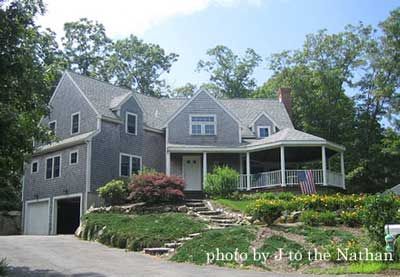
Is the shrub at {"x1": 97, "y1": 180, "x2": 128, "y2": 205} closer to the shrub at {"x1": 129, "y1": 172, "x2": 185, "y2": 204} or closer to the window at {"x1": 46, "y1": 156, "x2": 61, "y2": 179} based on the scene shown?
the shrub at {"x1": 129, "y1": 172, "x2": 185, "y2": 204}

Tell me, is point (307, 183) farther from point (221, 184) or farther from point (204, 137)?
point (204, 137)

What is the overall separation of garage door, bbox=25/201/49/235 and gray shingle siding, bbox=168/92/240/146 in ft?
25.2

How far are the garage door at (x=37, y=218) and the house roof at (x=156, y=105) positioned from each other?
6172 mm

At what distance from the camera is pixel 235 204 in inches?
875

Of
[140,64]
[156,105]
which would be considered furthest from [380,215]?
[140,64]

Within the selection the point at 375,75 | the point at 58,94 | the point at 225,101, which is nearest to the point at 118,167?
the point at 58,94

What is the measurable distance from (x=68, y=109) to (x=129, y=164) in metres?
4.80

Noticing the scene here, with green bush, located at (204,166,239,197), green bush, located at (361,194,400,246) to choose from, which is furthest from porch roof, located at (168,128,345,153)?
green bush, located at (361,194,400,246)

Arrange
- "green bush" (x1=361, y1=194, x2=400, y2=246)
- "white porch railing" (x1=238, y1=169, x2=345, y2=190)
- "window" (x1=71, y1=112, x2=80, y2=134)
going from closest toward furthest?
"green bush" (x1=361, y1=194, x2=400, y2=246)
"white porch railing" (x1=238, y1=169, x2=345, y2=190)
"window" (x1=71, y1=112, x2=80, y2=134)

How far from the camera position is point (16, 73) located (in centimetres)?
1149

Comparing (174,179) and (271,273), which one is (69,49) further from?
(271,273)

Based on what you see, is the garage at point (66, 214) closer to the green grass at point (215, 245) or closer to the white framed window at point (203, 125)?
the white framed window at point (203, 125)

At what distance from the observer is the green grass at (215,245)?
14.2 metres

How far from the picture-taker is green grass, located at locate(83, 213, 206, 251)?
55.5 feet
